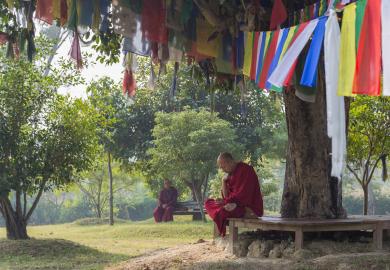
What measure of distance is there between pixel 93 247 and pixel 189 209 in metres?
9.59

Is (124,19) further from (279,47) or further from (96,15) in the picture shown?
(279,47)

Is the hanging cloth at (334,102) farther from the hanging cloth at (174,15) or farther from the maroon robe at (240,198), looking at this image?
the maroon robe at (240,198)

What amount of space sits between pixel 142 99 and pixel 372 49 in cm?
2222

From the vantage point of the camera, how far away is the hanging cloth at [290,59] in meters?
7.60

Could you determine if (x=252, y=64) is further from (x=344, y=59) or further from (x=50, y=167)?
(x=50, y=167)

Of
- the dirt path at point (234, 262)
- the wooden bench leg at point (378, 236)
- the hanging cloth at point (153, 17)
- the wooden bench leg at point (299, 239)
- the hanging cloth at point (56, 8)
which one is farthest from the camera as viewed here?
the hanging cloth at point (56, 8)

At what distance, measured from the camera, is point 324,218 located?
10.0 metres

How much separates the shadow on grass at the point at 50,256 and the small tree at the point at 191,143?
7.11 metres

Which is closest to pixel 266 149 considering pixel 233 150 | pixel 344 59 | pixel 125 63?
pixel 233 150

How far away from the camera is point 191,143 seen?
21.2 m

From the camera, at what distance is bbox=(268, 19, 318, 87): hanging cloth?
760 centimetres

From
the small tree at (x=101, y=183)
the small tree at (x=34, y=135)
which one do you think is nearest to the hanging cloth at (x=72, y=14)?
the small tree at (x=34, y=135)

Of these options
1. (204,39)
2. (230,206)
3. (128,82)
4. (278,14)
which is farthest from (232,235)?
(128,82)

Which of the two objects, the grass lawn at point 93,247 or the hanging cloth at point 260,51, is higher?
the hanging cloth at point 260,51
